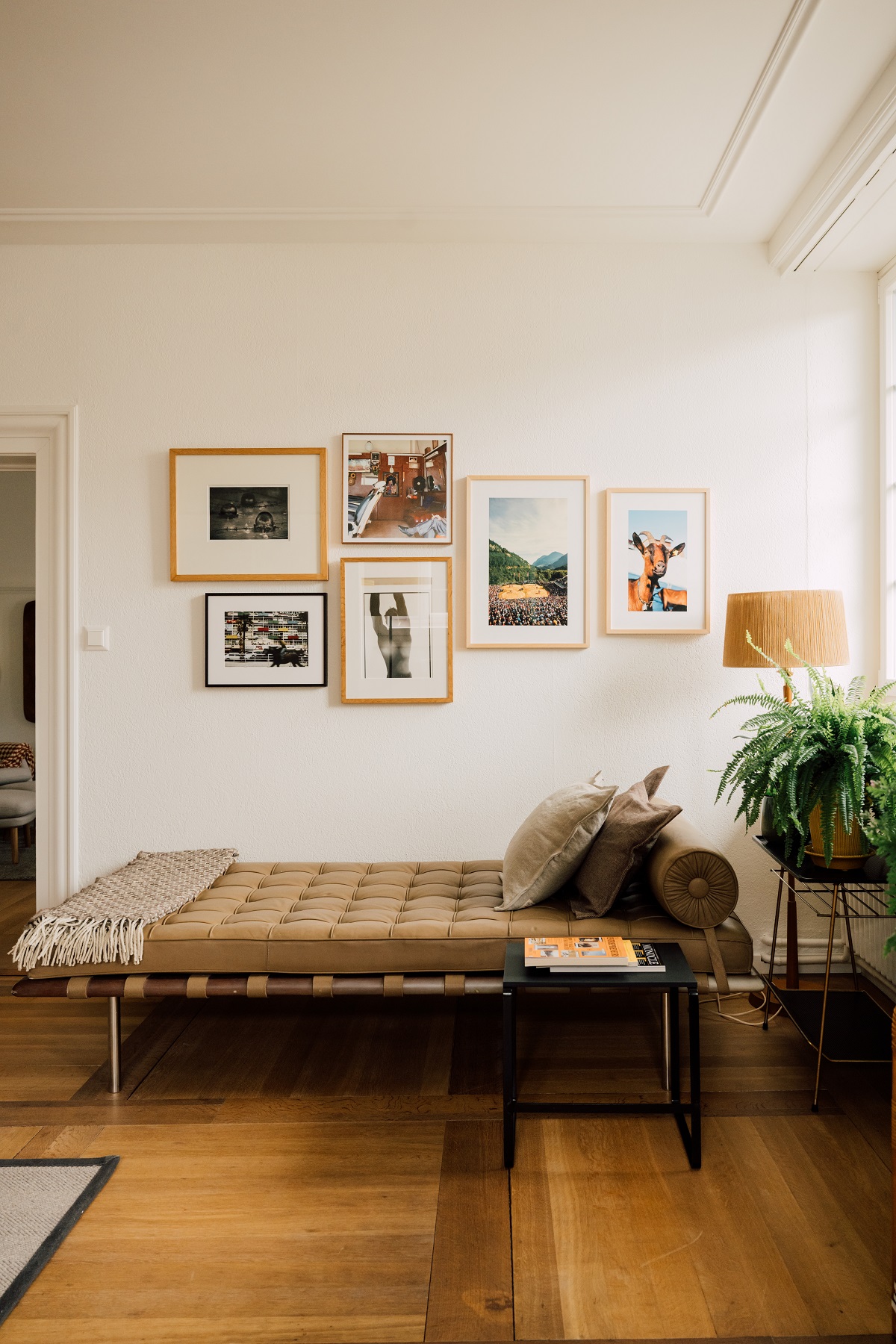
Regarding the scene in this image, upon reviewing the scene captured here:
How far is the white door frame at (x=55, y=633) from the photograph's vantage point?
326cm

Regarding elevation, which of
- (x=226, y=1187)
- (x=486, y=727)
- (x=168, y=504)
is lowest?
(x=226, y=1187)

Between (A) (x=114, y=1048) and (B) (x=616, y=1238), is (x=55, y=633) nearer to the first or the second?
(A) (x=114, y=1048)

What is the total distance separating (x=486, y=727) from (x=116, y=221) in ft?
7.73

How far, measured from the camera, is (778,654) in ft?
9.04

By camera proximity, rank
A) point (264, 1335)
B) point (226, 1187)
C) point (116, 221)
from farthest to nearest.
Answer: point (116, 221) → point (226, 1187) → point (264, 1335)

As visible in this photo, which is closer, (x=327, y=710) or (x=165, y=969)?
(x=165, y=969)

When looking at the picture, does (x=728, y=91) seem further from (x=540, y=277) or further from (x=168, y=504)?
(x=168, y=504)

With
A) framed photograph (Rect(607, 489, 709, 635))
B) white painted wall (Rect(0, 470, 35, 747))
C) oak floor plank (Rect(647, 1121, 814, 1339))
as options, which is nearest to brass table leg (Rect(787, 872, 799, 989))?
oak floor plank (Rect(647, 1121, 814, 1339))

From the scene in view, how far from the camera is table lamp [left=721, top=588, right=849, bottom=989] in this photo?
2.71 metres

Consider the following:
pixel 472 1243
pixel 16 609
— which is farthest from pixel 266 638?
pixel 16 609

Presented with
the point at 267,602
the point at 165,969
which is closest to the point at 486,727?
the point at 267,602

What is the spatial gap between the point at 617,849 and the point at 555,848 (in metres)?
0.20

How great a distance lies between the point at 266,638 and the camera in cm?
327

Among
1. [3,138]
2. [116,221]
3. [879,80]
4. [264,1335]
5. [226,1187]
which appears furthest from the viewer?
[116,221]
